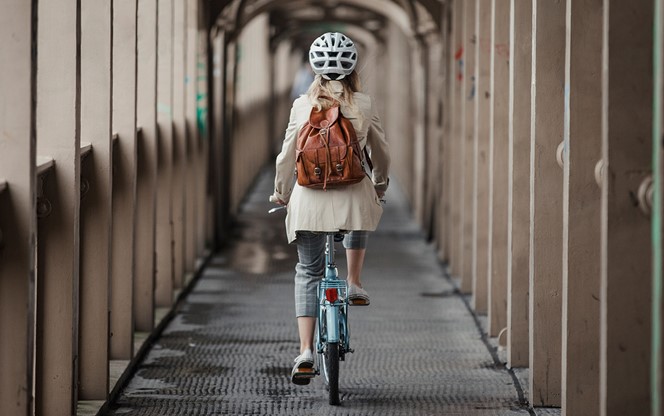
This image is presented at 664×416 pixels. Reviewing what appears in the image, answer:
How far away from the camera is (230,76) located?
608 inches

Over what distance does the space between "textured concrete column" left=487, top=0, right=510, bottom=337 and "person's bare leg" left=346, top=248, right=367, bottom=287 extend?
1.64m

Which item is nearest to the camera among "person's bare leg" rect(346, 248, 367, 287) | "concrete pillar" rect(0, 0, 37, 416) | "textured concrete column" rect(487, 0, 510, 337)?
"concrete pillar" rect(0, 0, 37, 416)

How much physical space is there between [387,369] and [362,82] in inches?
68.1

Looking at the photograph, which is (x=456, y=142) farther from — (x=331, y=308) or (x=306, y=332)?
(x=331, y=308)

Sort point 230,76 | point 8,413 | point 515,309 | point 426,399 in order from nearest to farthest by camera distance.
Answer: point 8,413 < point 426,399 < point 515,309 < point 230,76

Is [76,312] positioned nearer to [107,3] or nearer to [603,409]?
[107,3]

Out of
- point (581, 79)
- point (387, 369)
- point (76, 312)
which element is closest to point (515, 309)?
point (387, 369)

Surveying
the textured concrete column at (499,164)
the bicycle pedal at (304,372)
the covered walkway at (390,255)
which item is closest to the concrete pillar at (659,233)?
the covered walkway at (390,255)

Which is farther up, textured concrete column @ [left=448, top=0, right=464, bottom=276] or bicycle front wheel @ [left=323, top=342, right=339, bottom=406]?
textured concrete column @ [left=448, top=0, right=464, bottom=276]

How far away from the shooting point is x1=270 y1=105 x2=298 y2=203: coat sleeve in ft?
20.6

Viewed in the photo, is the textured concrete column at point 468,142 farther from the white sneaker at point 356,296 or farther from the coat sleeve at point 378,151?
the coat sleeve at point 378,151

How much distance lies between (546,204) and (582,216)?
80 centimetres

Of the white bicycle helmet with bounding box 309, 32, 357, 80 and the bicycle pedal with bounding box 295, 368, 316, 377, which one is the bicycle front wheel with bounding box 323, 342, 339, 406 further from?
the white bicycle helmet with bounding box 309, 32, 357, 80

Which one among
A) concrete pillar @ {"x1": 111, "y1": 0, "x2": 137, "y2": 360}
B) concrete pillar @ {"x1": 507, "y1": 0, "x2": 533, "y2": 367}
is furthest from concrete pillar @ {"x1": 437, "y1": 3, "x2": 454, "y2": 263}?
concrete pillar @ {"x1": 111, "y1": 0, "x2": 137, "y2": 360}
